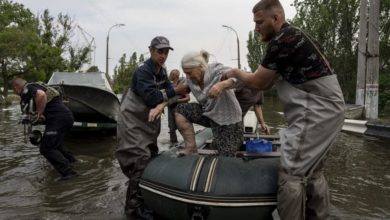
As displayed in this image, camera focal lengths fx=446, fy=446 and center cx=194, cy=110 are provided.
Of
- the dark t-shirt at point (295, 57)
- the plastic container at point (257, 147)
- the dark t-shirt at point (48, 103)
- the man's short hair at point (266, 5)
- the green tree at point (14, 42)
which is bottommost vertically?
the plastic container at point (257, 147)

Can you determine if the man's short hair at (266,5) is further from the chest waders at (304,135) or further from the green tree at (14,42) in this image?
the green tree at (14,42)

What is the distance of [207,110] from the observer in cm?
465

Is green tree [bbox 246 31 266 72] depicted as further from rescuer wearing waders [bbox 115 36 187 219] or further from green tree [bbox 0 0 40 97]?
rescuer wearing waders [bbox 115 36 187 219]

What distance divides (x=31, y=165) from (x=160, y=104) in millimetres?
4447

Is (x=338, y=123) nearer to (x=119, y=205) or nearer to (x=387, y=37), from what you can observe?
(x=119, y=205)

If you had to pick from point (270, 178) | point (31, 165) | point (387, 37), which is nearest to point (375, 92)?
point (31, 165)

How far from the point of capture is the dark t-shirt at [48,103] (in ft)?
23.0

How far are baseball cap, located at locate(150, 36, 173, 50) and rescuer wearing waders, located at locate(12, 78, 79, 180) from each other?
2.84 meters

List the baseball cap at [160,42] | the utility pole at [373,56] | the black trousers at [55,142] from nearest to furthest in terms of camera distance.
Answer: the baseball cap at [160,42] < the black trousers at [55,142] < the utility pole at [373,56]

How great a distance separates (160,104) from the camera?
4660 mm

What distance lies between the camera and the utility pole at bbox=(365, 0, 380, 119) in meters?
14.2

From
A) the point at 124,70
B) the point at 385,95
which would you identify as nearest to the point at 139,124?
the point at 385,95

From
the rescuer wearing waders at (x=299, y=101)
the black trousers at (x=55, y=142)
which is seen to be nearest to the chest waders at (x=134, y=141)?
the rescuer wearing waders at (x=299, y=101)

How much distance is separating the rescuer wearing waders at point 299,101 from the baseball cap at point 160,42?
1423 millimetres
